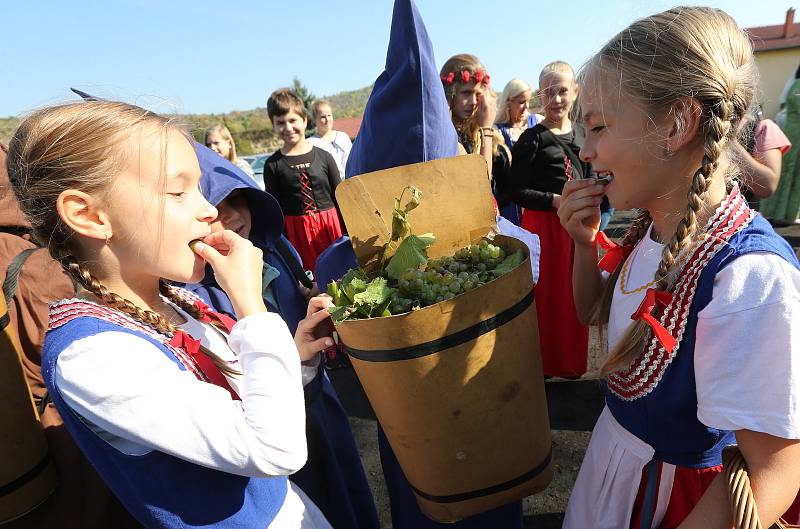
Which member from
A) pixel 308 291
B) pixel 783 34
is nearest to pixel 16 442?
pixel 308 291

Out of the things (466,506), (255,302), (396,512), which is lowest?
(396,512)

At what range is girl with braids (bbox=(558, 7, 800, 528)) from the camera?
2.94 feet

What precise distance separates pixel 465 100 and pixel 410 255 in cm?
319

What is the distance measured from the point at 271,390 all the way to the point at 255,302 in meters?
0.24

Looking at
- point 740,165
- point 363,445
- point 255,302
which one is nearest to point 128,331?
point 255,302

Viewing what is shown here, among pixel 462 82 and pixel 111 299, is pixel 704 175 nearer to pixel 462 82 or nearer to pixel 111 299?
pixel 111 299

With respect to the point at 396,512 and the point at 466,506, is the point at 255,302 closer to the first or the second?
the point at 466,506

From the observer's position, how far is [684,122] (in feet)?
3.53

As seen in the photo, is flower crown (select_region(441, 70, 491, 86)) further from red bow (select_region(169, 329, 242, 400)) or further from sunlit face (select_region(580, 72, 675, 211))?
red bow (select_region(169, 329, 242, 400))

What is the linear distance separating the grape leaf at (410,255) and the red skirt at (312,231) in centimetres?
388

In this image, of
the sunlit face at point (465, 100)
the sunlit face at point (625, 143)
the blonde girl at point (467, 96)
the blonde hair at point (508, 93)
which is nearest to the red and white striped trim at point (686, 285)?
the sunlit face at point (625, 143)

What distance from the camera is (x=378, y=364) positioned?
3.57 ft

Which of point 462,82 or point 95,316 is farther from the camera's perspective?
point 462,82

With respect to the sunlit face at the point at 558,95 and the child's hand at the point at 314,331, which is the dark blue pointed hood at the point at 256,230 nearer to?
the child's hand at the point at 314,331
